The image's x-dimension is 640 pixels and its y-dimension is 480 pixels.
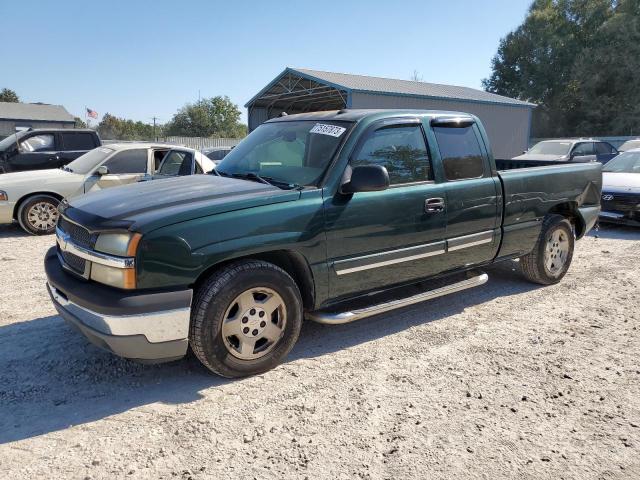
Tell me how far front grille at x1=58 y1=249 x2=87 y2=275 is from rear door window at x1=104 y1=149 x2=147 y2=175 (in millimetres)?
5605

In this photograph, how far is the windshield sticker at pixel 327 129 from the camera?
3.91 m

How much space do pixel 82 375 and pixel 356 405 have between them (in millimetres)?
1931

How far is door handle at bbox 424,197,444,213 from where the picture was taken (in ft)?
13.5

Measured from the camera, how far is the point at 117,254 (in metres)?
2.98

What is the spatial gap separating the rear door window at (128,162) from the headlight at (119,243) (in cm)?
612

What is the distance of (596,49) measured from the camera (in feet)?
123

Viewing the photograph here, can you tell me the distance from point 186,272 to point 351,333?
1776 mm

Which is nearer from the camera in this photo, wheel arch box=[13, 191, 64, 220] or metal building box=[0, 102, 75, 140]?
wheel arch box=[13, 191, 64, 220]

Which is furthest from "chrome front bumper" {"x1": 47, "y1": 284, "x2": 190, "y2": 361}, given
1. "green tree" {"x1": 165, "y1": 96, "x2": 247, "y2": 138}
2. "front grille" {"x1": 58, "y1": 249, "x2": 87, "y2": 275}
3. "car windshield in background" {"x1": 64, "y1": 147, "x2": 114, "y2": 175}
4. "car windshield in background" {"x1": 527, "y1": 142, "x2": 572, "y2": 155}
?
"green tree" {"x1": 165, "y1": 96, "x2": 247, "y2": 138}

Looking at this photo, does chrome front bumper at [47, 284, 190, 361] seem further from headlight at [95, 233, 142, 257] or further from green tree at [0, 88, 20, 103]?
green tree at [0, 88, 20, 103]

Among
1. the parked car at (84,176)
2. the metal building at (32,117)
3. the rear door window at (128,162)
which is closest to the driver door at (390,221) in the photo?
the parked car at (84,176)

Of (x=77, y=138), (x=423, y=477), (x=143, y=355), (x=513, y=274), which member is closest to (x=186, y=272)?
(x=143, y=355)

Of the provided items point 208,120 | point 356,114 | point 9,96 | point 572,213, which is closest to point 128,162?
point 356,114

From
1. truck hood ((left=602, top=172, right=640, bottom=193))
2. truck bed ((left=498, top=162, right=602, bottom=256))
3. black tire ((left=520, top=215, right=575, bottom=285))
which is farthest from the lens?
truck hood ((left=602, top=172, right=640, bottom=193))
